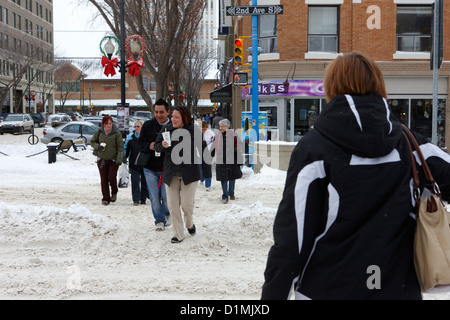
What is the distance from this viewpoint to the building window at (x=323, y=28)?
23.3 m

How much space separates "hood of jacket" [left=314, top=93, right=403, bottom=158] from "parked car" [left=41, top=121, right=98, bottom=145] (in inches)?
964

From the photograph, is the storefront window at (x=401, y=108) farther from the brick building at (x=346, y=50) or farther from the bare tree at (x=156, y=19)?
the bare tree at (x=156, y=19)

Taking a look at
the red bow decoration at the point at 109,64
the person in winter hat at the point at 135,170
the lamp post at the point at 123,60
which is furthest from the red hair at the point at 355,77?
the red bow decoration at the point at 109,64

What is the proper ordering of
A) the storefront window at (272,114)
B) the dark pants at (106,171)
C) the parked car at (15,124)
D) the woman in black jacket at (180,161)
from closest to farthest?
the woman in black jacket at (180,161) < the dark pants at (106,171) < the storefront window at (272,114) < the parked car at (15,124)

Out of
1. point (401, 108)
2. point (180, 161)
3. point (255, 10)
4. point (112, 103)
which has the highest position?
point (112, 103)

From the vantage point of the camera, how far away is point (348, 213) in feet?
7.08

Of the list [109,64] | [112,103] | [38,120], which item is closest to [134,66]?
[109,64]

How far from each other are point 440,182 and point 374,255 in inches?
21.1

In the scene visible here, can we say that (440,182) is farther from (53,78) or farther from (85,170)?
(53,78)

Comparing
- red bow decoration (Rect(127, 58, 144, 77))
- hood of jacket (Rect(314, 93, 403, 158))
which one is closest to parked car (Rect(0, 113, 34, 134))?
red bow decoration (Rect(127, 58, 144, 77))

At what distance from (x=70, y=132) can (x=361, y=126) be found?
25223 mm

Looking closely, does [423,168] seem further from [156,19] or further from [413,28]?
[413,28]

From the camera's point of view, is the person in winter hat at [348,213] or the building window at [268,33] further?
the building window at [268,33]

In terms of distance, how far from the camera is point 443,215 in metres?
Answer: 2.15
